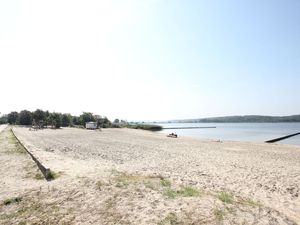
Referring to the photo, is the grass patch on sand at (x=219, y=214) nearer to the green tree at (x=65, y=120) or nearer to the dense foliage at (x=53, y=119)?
the dense foliage at (x=53, y=119)

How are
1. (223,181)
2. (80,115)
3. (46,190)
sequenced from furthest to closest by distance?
(80,115) → (223,181) → (46,190)

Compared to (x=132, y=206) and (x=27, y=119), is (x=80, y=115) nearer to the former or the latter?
(x=27, y=119)

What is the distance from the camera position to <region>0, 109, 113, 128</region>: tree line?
283 ft

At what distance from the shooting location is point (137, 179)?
9.02 m

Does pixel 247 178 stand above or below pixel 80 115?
below

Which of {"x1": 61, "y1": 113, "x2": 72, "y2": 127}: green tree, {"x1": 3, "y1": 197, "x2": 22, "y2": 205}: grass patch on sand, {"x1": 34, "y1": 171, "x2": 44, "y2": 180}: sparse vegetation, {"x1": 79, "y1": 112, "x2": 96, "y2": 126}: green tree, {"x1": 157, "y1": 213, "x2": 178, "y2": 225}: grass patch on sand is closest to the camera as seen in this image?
{"x1": 157, "y1": 213, "x2": 178, "y2": 225}: grass patch on sand

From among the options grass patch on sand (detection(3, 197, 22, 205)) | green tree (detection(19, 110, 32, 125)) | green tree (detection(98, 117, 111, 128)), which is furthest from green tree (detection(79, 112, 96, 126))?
grass patch on sand (detection(3, 197, 22, 205))

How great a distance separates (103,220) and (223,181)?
6548mm

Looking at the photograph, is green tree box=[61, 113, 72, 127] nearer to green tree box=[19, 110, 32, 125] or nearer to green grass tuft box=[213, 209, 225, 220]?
green tree box=[19, 110, 32, 125]

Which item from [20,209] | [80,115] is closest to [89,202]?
[20,209]

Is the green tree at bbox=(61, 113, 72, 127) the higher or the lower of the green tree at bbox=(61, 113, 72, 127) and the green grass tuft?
the higher

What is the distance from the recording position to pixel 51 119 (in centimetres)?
8644

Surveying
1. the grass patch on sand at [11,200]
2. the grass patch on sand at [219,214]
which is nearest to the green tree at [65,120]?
the grass patch on sand at [11,200]

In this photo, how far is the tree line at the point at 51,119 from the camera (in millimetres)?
86406
